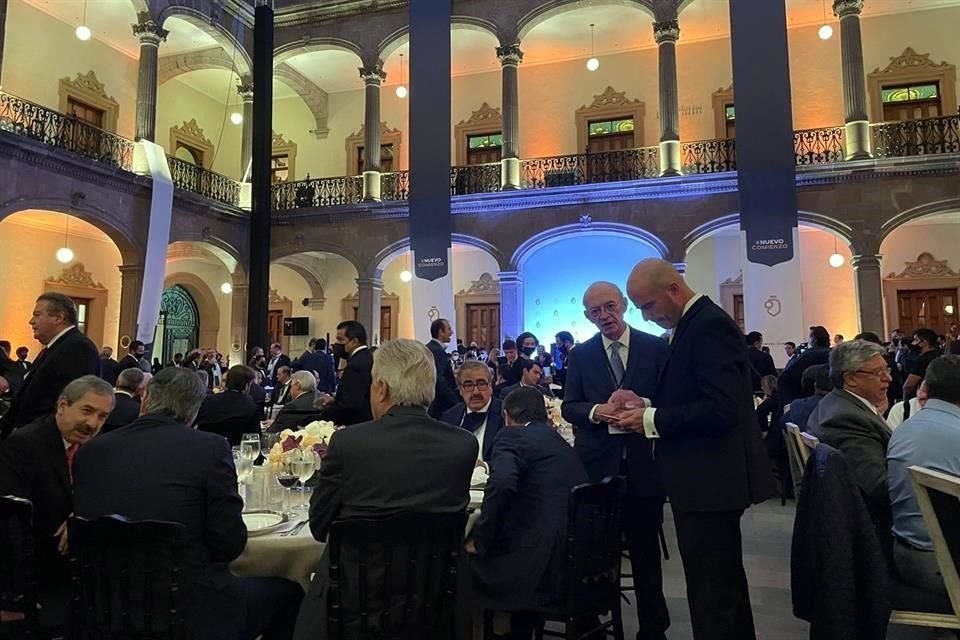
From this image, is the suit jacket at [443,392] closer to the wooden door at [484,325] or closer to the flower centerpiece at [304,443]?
the flower centerpiece at [304,443]

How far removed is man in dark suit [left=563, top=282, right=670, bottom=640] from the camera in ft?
10.2

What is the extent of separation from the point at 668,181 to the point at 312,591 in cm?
1184

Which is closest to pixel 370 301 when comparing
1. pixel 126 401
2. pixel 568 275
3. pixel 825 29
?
pixel 568 275

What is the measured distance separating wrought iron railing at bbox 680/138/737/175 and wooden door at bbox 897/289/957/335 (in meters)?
4.46

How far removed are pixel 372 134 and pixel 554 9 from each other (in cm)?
460

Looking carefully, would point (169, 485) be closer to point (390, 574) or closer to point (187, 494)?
point (187, 494)

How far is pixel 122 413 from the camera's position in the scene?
4363 mm

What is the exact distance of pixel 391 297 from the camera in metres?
17.2

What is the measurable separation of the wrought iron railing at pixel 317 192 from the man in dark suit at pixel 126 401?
1089 cm

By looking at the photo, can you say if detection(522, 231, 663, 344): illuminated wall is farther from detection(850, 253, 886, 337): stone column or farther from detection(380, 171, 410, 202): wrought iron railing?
detection(850, 253, 886, 337): stone column

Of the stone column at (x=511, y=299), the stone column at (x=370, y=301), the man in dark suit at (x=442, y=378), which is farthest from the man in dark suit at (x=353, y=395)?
the stone column at (x=370, y=301)

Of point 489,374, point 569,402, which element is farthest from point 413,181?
point 569,402

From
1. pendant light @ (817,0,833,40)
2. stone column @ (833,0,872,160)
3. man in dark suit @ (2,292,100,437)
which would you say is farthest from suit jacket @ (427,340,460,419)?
pendant light @ (817,0,833,40)

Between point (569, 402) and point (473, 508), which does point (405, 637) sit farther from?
point (569, 402)
